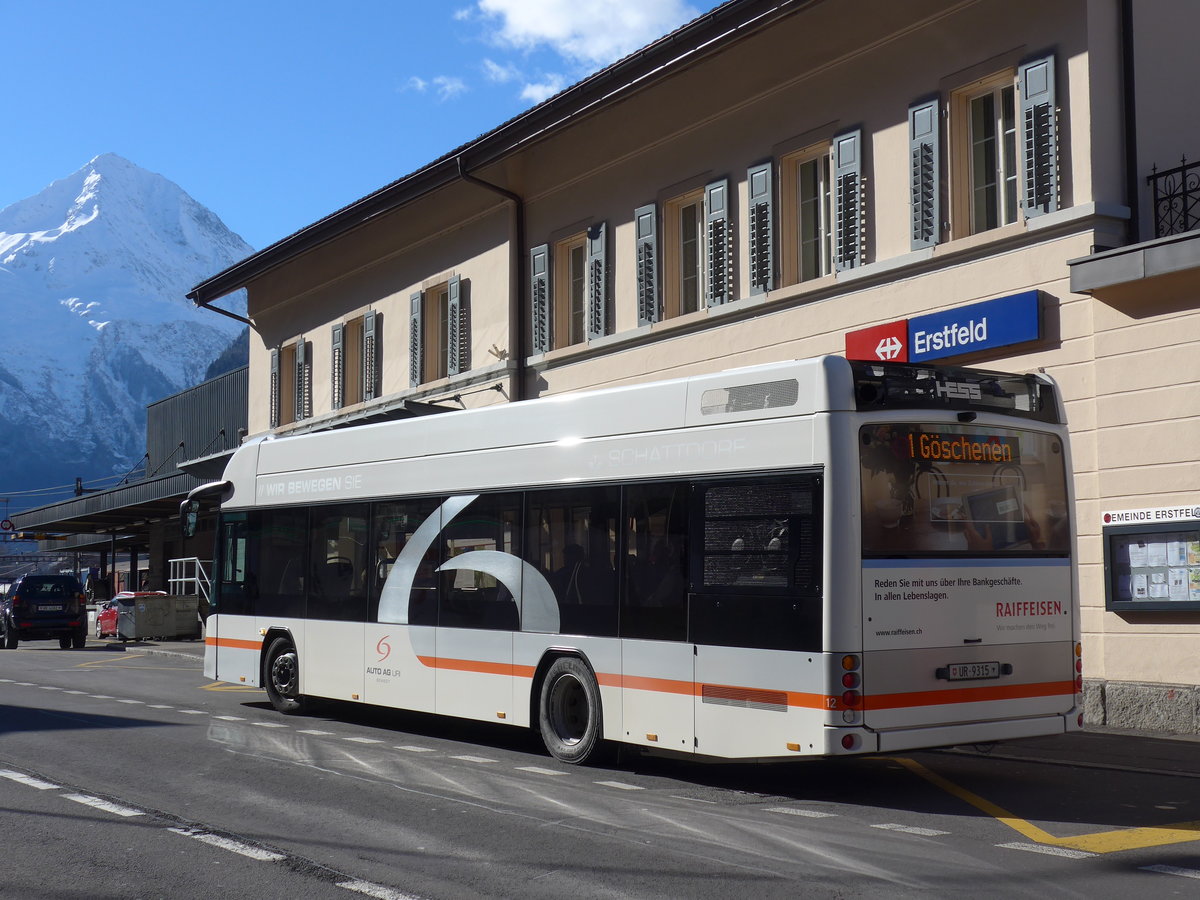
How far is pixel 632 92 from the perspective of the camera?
19.5 metres

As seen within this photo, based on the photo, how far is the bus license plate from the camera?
929 cm

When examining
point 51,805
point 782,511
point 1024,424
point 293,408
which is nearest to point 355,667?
point 51,805

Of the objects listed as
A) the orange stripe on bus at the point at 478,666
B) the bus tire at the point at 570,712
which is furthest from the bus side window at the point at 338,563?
the bus tire at the point at 570,712

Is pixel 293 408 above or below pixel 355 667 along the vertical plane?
above

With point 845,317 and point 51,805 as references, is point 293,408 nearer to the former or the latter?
point 845,317

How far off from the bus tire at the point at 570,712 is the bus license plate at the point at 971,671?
2.88 metres

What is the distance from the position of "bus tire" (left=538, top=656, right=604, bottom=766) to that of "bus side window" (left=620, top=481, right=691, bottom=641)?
0.68 meters

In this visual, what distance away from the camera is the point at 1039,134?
14578 mm

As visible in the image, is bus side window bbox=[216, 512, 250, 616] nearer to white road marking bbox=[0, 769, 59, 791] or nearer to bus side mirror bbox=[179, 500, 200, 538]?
bus side mirror bbox=[179, 500, 200, 538]

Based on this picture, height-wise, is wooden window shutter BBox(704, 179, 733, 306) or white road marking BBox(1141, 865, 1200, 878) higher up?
wooden window shutter BBox(704, 179, 733, 306)

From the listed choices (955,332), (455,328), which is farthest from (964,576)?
(455,328)

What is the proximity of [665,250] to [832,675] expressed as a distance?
40.2ft

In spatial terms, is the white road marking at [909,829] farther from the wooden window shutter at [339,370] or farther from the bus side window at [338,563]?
the wooden window shutter at [339,370]

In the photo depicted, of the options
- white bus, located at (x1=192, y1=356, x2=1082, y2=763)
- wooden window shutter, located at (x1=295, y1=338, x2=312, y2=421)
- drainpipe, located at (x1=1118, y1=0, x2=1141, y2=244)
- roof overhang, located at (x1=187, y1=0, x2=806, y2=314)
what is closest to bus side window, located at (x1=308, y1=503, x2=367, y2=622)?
white bus, located at (x1=192, y1=356, x2=1082, y2=763)
